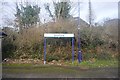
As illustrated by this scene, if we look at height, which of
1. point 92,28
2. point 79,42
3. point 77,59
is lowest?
point 77,59

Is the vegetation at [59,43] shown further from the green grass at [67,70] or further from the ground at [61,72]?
the ground at [61,72]

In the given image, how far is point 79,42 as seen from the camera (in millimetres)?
12297

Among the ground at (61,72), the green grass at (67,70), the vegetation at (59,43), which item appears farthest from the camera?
the vegetation at (59,43)

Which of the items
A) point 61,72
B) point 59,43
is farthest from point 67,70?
point 59,43

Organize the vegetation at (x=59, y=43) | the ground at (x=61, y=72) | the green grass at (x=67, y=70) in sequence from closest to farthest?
1. the ground at (x=61, y=72)
2. the green grass at (x=67, y=70)
3. the vegetation at (x=59, y=43)

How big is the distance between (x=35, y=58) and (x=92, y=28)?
4.26 meters

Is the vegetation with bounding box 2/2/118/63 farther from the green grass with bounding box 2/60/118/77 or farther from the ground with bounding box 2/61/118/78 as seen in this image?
the ground with bounding box 2/61/118/78

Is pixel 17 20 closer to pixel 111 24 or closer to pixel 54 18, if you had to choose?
pixel 54 18

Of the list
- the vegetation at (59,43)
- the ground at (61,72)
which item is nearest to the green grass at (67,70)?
the ground at (61,72)

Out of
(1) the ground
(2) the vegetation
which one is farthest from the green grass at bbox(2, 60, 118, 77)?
(2) the vegetation

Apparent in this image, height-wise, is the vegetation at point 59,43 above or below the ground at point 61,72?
above

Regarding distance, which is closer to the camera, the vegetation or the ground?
the ground

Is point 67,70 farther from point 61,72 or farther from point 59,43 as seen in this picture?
point 59,43

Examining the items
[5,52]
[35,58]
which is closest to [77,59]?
[35,58]
